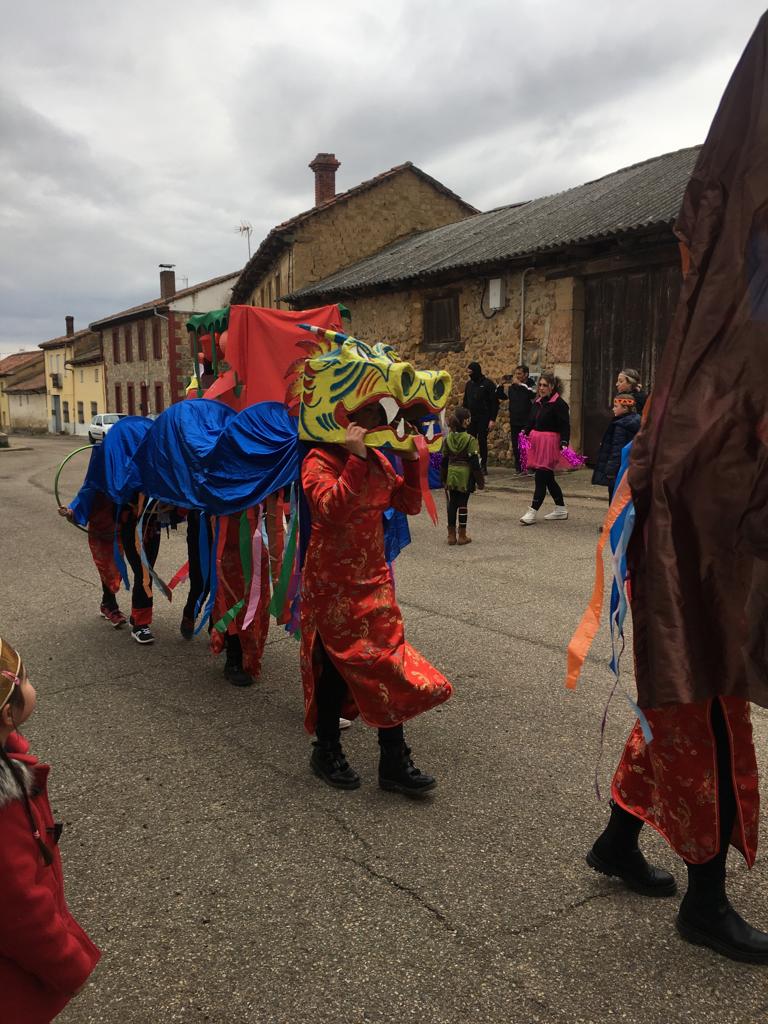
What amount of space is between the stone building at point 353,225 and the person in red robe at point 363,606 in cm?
1999

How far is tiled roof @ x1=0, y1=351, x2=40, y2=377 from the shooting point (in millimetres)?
60906

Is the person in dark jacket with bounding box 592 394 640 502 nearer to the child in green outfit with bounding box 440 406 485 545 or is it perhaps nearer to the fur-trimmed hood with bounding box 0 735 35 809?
the child in green outfit with bounding box 440 406 485 545

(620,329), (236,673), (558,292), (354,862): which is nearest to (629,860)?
(354,862)

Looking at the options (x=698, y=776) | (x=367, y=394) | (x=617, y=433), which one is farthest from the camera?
(x=617, y=433)

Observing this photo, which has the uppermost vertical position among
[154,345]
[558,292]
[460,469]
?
[154,345]

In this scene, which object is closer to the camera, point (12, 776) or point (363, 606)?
point (12, 776)

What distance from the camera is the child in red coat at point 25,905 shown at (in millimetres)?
1521

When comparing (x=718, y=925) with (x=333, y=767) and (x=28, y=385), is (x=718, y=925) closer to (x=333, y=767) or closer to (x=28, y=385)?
(x=333, y=767)

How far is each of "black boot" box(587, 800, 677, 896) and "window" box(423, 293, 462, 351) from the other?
1408cm

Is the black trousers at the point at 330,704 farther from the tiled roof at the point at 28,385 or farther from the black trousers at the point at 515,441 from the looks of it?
the tiled roof at the point at 28,385

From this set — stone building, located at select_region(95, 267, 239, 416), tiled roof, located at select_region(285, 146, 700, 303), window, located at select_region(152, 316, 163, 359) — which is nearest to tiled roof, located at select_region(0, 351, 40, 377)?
stone building, located at select_region(95, 267, 239, 416)

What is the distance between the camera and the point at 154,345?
39.4 m

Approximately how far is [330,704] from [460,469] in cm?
525

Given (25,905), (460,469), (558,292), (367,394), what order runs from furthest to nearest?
1. (558,292)
2. (460,469)
3. (367,394)
4. (25,905)
